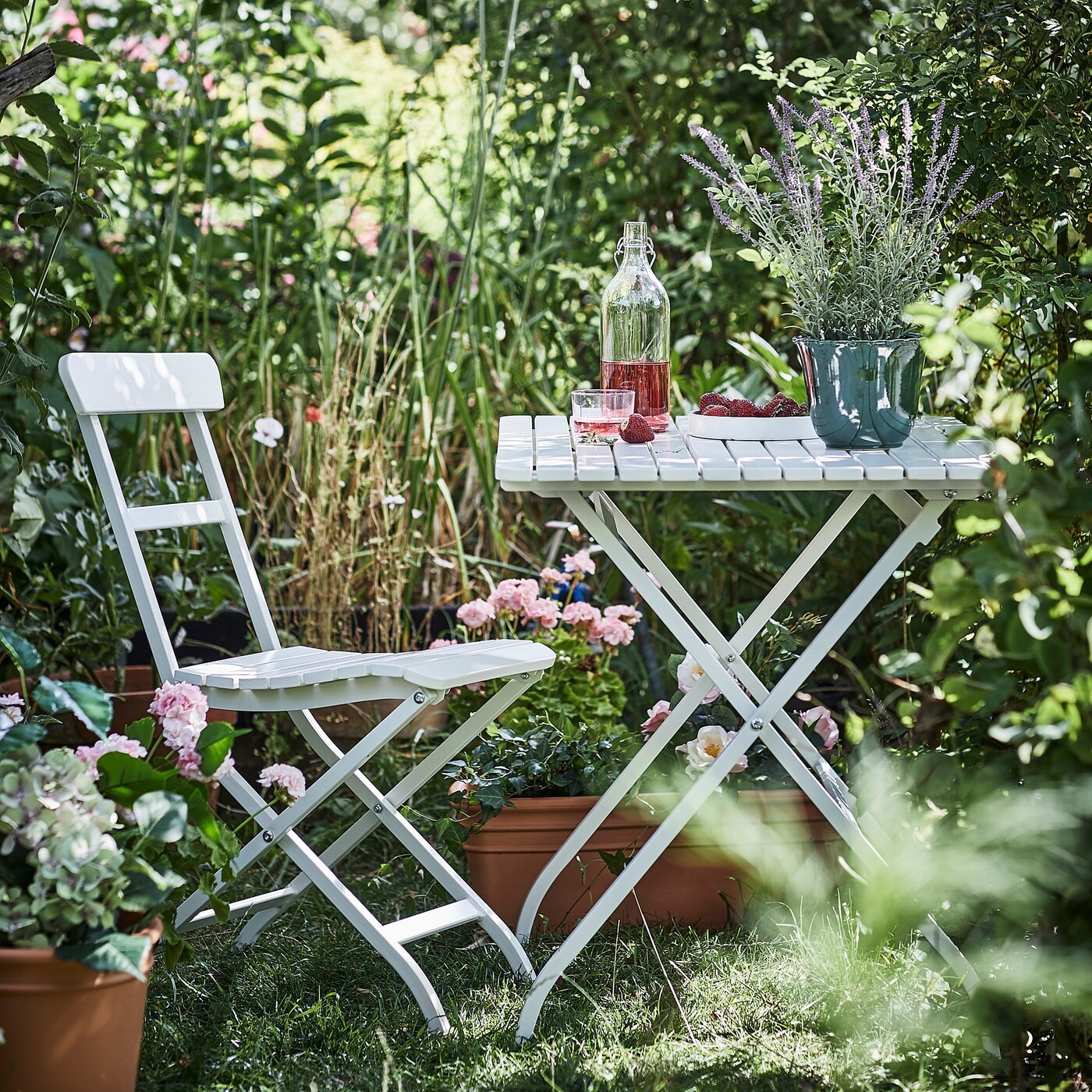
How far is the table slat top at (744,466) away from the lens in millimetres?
1834

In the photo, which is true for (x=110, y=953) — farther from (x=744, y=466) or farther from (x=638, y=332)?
(x=638, y=332)

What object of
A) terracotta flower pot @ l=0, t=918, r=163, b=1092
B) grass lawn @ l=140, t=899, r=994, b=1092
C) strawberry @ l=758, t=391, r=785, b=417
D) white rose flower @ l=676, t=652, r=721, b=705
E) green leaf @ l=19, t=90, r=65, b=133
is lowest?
grass lawn @ l=140, t=899, r=994, b=1092

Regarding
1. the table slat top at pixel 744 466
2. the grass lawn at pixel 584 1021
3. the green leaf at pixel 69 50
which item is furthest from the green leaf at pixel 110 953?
the green leaf at pixel 69 50

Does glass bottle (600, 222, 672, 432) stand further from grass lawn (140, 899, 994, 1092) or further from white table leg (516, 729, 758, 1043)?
grass lawn (140, 899, 994, 1092)

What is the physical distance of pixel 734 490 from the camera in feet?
6.75

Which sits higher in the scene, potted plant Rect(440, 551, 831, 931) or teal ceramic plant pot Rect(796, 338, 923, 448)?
teal ceramic plant pot Rect(796, 338, 923, 448)

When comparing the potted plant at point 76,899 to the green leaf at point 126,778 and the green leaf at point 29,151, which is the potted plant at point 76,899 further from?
the green leaf at point 29,151

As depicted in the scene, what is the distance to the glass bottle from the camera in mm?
2328

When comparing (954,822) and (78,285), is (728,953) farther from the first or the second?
(78,285)

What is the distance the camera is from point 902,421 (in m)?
2.03

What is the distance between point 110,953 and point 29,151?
4.71 ft

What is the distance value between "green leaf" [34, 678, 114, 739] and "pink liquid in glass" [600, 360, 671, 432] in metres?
1.06

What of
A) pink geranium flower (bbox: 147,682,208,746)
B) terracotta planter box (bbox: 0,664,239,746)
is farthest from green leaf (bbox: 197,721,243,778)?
terracotta planter box (bbox: 0,664,239,746)

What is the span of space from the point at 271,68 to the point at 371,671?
2.62 m
